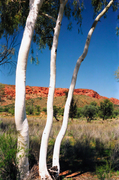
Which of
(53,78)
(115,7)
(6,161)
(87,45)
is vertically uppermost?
(115,7)

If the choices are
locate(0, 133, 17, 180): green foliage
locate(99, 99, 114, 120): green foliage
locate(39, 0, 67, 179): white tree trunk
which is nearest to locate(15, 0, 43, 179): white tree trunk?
locate(0, 133, 17, 180): green foliage

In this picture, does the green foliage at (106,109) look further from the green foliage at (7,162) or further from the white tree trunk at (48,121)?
the green foliage at (7,162)

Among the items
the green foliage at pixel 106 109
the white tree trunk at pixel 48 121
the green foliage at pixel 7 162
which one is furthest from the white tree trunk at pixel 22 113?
the green foliage at pixel 106 109

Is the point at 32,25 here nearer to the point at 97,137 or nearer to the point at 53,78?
the point at 53,78

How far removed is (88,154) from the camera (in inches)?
192

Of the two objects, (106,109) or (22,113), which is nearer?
(22,113)

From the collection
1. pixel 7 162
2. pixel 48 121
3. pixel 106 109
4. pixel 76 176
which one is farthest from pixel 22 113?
pixel 106 109

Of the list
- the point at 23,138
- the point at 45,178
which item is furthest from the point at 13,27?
the point at 45,178

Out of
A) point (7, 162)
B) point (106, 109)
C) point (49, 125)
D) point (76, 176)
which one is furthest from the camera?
point (106, 109)

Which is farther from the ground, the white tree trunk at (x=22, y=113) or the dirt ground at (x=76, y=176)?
the white tree trunk at (x=22, y=113)

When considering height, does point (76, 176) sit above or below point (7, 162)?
below

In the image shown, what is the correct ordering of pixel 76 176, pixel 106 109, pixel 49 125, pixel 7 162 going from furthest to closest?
pixel 106 109 → pixel 76 176 → pixel 49 125 → pixel 7 162

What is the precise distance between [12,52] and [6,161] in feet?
18.1

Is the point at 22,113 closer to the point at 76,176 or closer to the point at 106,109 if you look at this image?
the point at 76,176
